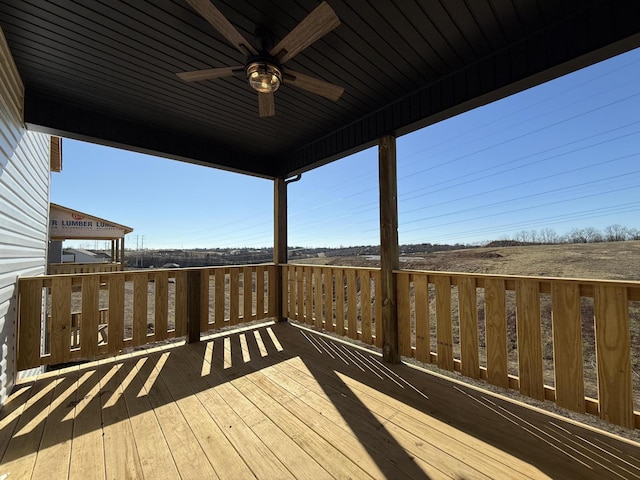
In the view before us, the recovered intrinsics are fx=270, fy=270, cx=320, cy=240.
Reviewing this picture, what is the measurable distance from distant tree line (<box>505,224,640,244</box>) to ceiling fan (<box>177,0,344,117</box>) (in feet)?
6.68

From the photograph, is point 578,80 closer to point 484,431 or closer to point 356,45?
point 356,45

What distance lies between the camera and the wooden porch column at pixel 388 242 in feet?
8.84

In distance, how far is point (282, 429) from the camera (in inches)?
64.1

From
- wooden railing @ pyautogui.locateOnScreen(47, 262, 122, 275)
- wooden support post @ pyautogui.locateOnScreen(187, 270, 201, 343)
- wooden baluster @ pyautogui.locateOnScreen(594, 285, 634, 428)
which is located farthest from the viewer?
wooden railing @ pyautogui.locateOnScreen(47, 262, 122, 275)

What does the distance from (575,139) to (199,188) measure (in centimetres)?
2202

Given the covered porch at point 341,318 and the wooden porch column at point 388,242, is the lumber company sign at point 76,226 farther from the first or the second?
the wooden porch column at point 388,242

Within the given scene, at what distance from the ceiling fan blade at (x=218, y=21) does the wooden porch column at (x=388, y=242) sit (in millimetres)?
1539

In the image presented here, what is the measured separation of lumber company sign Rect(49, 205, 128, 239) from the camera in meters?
8.45

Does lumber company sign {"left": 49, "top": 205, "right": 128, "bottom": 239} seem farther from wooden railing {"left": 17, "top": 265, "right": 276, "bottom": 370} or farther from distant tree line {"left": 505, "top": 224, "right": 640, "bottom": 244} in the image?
distant tree line {"left": 505, "top": 224, "right": 640, "bottom": 244}

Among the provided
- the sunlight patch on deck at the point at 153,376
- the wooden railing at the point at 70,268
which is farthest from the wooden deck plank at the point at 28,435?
the wooden railing at the point at 70,268

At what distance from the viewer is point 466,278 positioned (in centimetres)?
227

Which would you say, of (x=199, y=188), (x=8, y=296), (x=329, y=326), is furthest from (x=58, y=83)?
(x=199, y=188)

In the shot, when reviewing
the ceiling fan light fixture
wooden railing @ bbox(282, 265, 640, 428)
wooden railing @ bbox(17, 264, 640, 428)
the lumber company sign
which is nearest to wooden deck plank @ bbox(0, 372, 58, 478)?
wooden railing @ bbox(17, 264, 640, 428)

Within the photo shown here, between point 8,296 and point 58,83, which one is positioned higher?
point 58,83
